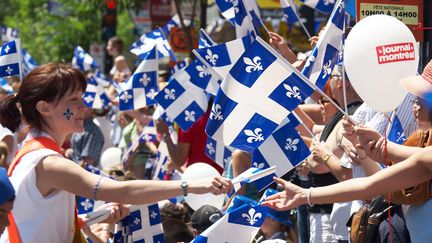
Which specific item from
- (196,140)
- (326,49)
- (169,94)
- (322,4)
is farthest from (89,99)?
(326,49)

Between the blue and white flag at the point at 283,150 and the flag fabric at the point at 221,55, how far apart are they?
1445mm

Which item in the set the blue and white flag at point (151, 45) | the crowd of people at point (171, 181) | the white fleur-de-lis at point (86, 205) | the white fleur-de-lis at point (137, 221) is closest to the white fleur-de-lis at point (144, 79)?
the blue and white flag at point (151, 45)

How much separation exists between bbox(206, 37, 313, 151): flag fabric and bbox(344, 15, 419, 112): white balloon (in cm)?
36

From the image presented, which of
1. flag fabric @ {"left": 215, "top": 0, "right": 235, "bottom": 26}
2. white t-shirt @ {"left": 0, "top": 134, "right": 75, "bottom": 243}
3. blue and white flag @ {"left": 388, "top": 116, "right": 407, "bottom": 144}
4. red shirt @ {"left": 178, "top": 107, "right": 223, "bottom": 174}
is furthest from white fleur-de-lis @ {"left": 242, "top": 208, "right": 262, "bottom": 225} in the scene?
red shirt @ {"left": 178, "top": 107, "right": 223, "bottom": 174}

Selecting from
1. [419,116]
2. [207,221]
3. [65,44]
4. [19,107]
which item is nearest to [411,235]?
[419,116]

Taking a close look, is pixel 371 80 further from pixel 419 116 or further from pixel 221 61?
pixel 221 61

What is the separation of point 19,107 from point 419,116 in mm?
2031

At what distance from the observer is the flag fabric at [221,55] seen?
7379 mm

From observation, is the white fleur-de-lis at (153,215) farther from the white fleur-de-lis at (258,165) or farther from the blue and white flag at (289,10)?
the blue and white flag at (289,10)

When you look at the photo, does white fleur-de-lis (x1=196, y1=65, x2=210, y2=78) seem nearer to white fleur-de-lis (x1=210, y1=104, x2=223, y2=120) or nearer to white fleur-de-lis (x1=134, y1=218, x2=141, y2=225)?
white fleur-de-lis (x1=210, y1=104, x2=223, y2=120)

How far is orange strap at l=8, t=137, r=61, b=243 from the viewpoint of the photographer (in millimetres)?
4656

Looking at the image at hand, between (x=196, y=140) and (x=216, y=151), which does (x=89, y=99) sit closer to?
(x=196, y=140)

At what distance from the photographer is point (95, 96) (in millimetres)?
12203

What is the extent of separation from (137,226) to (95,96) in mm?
7034
